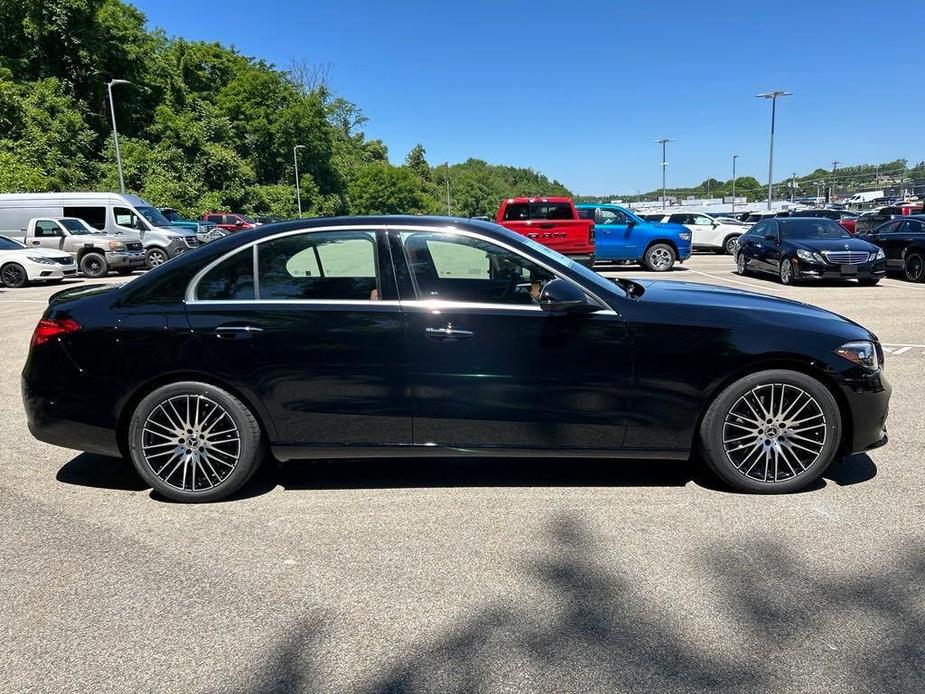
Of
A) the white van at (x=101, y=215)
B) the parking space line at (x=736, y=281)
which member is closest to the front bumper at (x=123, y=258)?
the white van at (x=101, y=215)

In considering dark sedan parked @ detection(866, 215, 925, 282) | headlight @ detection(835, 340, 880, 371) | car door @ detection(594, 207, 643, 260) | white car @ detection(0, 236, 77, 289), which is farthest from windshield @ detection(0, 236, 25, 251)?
dark sedan parked @ detection(866, 215, 925, 282)

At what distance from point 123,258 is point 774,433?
63.2 feet

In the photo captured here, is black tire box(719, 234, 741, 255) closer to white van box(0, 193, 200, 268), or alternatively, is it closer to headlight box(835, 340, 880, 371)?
white van box(0, 193, 200, 268)

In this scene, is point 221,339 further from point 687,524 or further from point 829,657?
point 829,657

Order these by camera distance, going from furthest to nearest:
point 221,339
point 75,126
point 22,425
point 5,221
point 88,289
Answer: point 75,126, point 5,221, point 22,425, point 88,289, point 221,339

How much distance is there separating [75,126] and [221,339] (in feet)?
150

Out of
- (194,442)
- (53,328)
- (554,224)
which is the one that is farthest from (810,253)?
(53,328)

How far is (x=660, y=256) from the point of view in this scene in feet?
60.3

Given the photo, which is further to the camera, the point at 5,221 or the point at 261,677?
the point at 5,221

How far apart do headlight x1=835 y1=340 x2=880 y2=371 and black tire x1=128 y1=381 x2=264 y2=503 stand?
10.9ft

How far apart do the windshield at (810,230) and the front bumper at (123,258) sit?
17.4 metres

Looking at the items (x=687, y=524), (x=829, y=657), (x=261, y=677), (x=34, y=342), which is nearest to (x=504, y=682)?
(x=261, y=677)

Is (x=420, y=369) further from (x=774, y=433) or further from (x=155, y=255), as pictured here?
(x=155, y=255)

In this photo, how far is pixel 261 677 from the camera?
2361 millimetres
